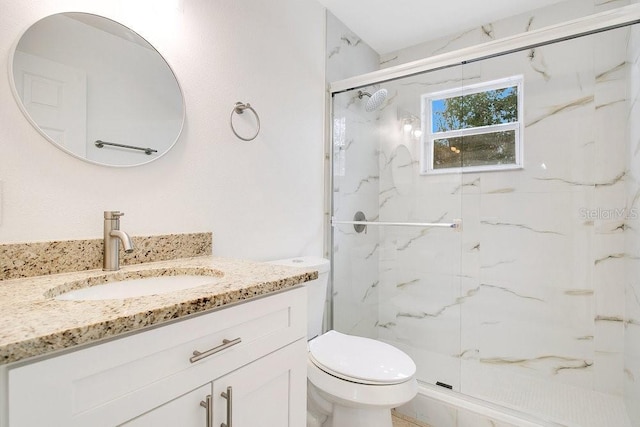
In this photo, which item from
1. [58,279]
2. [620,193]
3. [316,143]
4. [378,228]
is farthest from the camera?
[378,228]

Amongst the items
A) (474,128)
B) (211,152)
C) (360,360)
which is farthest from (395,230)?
(211,152)

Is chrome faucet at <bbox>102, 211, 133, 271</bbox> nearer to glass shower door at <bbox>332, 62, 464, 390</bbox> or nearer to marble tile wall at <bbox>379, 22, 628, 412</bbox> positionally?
glass shower door at <bbox>332, 62, 464, 390</bbox>

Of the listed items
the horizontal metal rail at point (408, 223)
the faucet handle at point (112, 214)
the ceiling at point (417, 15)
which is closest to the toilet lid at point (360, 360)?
the horizontal metal rail at point (408, 223)

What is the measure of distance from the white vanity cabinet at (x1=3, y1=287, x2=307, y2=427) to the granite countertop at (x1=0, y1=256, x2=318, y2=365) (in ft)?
0.12

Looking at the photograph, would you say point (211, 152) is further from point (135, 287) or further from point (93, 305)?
point (93, 305)

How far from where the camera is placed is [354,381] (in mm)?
1295

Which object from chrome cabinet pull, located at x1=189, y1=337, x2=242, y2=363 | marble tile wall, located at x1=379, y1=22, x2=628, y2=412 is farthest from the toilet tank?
chrome cabinet pull, located at x1=189, y1=337, x2=242, y2=363

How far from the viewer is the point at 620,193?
186cm

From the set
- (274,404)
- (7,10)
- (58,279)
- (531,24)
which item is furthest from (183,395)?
(531,24)

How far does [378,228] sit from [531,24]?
1661 millimetres

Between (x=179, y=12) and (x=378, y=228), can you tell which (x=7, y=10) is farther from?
(x=378, y=228)

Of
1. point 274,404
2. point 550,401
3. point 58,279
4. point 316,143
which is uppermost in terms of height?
point 316,143

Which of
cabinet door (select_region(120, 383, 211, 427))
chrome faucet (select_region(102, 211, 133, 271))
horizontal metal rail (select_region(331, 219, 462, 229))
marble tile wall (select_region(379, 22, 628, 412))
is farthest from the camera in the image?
horizontal metal rail (select_region(331, 219, 462, 229))

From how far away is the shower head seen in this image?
2137mm
